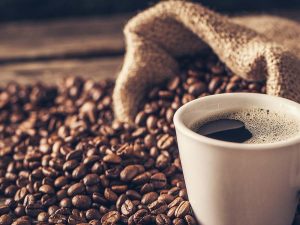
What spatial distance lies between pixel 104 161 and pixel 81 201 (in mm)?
113

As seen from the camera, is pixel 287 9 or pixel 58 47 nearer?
pixel 58 47

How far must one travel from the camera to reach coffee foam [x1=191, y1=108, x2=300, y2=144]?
104 centimetres

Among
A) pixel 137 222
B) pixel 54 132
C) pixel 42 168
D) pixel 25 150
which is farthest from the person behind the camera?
pixel 54 132

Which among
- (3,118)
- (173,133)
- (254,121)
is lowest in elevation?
(3,118)

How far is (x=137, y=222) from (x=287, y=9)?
182cm

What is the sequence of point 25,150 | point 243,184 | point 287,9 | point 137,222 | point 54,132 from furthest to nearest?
point 287,9, point 54,132, point 25,150, point 137,222, point 243,184

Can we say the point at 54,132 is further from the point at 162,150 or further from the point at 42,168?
the point at 162,150

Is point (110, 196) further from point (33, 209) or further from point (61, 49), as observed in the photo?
point (61, 49)

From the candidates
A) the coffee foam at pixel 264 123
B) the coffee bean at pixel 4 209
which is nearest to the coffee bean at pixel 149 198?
the coffee foam at pixel 264 123

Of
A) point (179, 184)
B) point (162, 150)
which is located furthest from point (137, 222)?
point (162, 150)

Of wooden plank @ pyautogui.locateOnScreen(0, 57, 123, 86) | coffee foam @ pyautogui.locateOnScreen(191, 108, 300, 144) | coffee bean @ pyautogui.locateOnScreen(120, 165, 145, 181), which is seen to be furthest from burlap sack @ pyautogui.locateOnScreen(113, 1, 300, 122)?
wooden plank @ pyautogui.locateOnScreen(0, 57, 123, 86)

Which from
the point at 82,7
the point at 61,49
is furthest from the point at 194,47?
the point at 82,7

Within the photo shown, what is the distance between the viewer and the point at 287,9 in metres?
2.63

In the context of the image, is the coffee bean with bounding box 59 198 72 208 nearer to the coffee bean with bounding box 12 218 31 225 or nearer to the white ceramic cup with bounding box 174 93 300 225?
the coffee bean with bounding box 12 218 31 225
